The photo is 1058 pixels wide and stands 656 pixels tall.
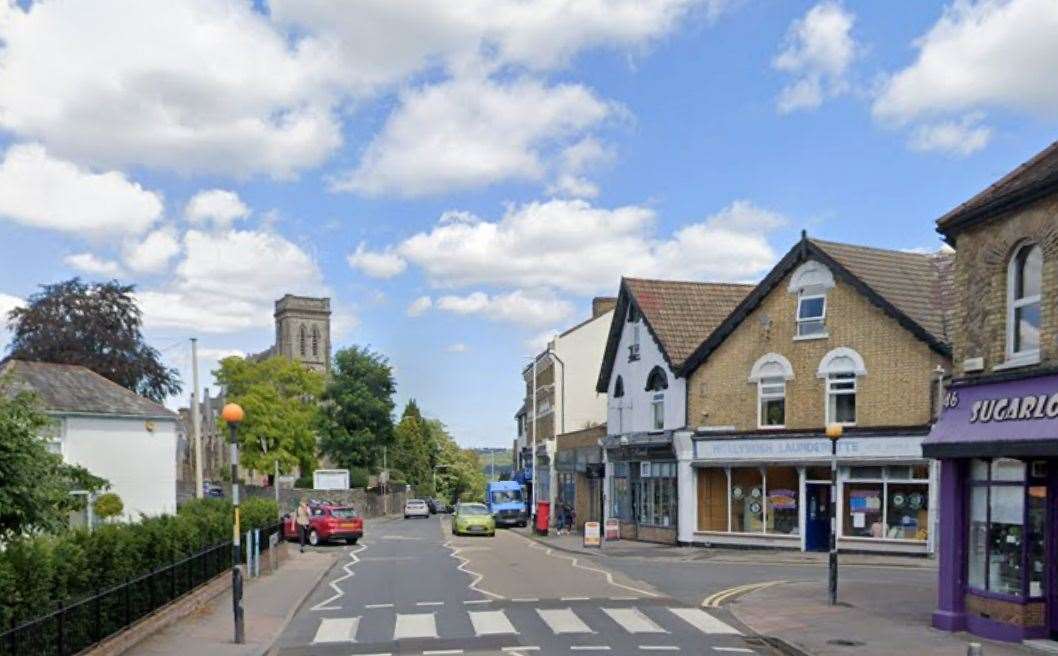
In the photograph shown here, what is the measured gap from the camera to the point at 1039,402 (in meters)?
15.0

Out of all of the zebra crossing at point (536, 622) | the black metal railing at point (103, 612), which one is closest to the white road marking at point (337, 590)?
the zebra crossing at point (536, 622)

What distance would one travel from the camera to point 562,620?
59.6 feet

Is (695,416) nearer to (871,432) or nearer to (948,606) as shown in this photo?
(871,432)

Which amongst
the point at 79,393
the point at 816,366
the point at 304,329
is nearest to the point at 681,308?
the point at 816,366

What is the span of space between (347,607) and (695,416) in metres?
18.8

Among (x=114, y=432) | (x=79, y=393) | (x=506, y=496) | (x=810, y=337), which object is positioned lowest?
(x=506, y=496)

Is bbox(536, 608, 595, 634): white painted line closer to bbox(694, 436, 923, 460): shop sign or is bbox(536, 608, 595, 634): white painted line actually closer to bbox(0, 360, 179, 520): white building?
bbox(694, 436, 923, 460): shop sign

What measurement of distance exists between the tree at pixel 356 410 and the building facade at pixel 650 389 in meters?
42.5

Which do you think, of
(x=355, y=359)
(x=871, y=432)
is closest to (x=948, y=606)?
→ (x=871, y=432)

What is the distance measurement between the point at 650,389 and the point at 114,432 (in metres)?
20.0

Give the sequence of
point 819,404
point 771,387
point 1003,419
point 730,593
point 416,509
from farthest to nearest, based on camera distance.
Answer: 1. point 416,509
2. point 771,387
3. point 819,404
4. point 730,593
5. point 1003,419

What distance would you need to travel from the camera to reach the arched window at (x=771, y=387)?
34594 mm

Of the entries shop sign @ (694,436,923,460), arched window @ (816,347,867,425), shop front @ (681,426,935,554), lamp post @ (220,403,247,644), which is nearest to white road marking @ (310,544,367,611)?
lamp post @ (220,403,247,644)

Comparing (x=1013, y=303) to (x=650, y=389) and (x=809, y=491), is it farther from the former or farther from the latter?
(x=650, y=389)
